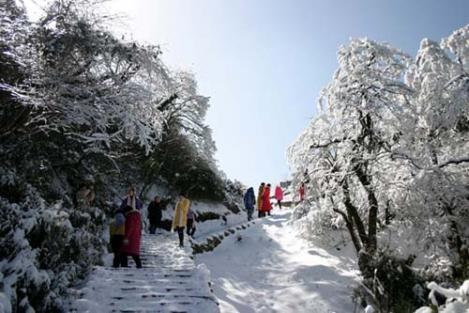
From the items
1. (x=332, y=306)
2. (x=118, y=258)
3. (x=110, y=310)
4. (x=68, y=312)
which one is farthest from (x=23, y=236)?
(x=332, y=306)

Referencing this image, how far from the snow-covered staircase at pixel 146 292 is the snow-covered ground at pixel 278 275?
1595 mm

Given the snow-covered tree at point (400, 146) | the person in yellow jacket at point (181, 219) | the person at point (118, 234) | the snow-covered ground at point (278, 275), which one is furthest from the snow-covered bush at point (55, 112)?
the snow-covered tree at point (400, 146)

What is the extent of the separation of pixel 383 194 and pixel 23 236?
30.1 feet

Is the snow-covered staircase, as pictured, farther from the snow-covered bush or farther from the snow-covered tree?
the snow-covered tree

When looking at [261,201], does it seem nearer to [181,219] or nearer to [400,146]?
[181,219]

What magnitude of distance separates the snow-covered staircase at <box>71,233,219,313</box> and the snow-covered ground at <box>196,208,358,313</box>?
1.59 metres

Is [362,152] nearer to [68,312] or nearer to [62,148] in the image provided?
[68,312]

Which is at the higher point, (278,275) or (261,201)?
(261,201)

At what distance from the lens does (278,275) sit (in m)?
11.9

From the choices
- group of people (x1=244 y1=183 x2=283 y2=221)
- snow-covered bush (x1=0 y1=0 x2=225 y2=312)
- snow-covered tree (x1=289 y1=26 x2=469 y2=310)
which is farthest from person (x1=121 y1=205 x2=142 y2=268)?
group of people (x1=244 y1=183 x2=283 y2=221)

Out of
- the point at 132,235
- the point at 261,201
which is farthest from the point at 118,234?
the point at 261,201

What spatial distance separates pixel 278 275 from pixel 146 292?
5633mm

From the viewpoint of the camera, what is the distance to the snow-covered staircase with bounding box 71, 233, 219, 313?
633 centimetres

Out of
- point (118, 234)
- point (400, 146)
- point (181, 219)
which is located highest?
point (400, 146)
